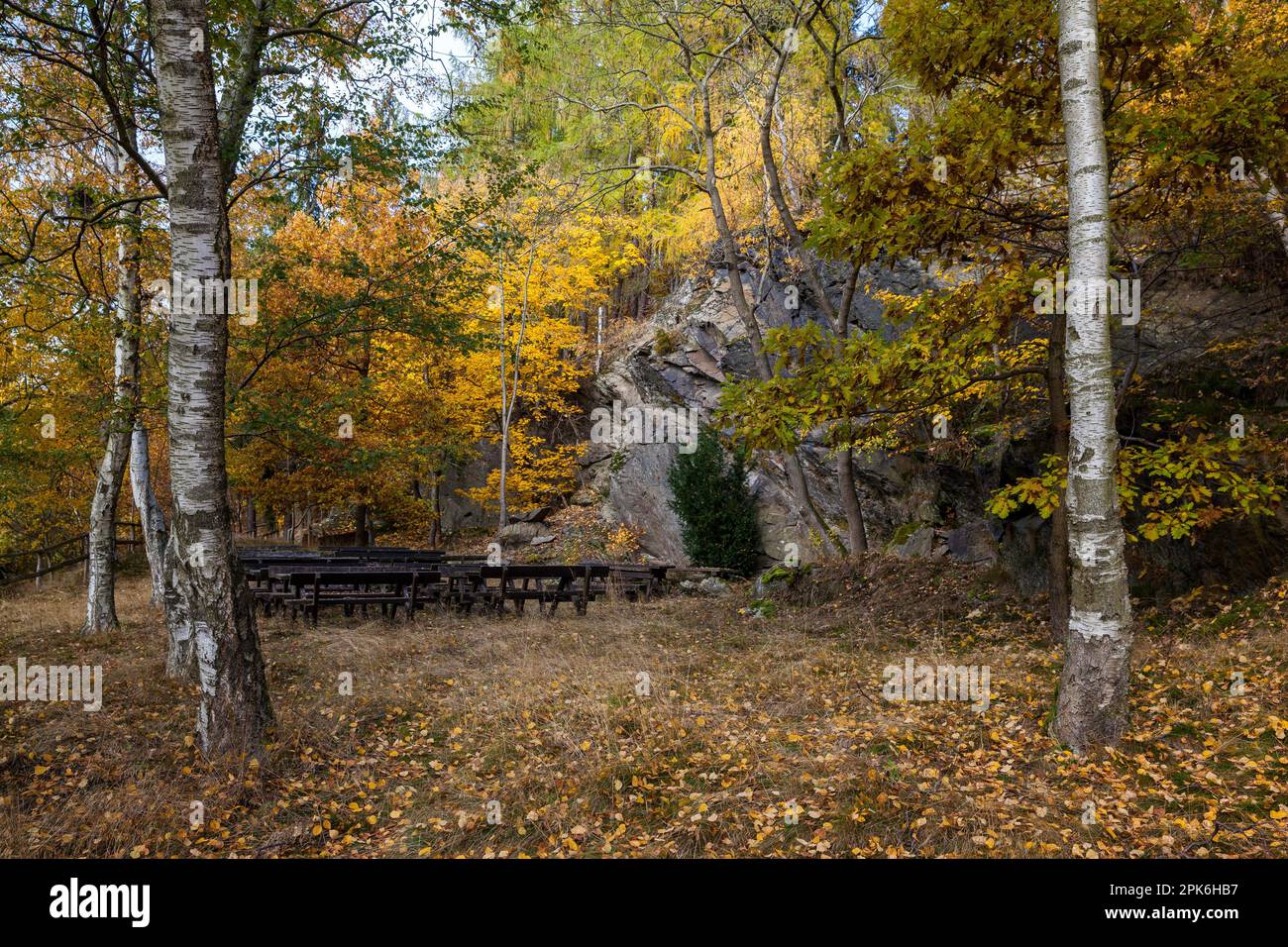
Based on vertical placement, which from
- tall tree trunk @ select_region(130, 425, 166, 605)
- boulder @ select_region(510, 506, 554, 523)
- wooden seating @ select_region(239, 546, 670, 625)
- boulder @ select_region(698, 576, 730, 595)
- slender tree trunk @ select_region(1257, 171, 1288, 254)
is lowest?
boulder @ select_region(698, 576, 730, 595)

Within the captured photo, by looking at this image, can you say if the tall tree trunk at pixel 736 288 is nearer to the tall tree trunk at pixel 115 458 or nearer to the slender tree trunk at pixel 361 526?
the tall tree trunk at pixel 115 458

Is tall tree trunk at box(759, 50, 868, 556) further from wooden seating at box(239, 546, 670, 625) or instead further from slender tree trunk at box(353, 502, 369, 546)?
slender tree trunk at box(353, 502, 369, 546)

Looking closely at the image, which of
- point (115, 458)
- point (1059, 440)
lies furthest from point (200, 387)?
point (1059, 440)

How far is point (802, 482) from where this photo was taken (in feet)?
46.4

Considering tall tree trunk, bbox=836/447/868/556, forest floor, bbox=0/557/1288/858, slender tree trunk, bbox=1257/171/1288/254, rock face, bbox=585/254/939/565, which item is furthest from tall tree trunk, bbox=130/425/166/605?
slender tree trunk, bbox=1257/171/1288/254

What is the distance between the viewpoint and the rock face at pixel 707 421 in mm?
16672

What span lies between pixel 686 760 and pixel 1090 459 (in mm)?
3659

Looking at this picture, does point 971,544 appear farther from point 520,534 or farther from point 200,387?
point 520,534

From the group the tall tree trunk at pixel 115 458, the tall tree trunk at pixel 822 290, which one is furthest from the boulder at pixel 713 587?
the tall tree trunk at pixel 115 458

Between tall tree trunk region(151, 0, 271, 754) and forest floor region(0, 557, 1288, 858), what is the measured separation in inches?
23.9

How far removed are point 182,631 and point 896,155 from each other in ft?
30.9

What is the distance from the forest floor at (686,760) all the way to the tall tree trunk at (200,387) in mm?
608

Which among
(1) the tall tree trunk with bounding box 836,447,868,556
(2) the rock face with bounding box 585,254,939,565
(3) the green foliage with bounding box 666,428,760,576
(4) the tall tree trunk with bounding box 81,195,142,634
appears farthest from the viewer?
(3) the green foliage with bounding box 666,428,760,576

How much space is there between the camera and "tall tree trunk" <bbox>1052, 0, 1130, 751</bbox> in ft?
16.2
